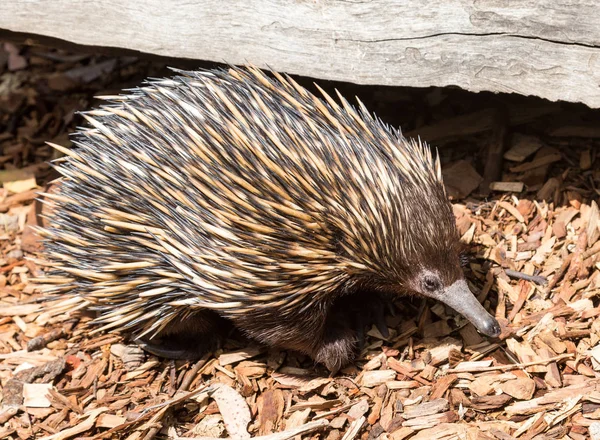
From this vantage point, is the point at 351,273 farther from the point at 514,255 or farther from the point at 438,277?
the point at 514,255

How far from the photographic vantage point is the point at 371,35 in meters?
3.81

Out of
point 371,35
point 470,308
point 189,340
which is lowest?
point 189,340

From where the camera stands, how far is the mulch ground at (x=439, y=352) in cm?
343

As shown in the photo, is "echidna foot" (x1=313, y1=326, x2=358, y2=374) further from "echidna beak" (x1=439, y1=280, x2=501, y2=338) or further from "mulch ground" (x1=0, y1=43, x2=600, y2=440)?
"echidna beak" (x1=439, y1=280, x2=501, y2=338)

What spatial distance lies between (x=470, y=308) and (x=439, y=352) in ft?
1.77

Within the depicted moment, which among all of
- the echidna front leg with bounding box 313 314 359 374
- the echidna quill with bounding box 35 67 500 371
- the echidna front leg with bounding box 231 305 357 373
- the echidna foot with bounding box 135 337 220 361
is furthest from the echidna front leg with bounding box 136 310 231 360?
the echidna front leg with bounding box 313 314 359 374

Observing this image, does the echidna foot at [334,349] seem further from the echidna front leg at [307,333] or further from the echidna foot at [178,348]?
the echidna foot at [178,348]

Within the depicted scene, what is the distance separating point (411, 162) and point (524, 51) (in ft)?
2.73

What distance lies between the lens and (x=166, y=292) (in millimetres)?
3516

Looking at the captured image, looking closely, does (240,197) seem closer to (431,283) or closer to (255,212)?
(255,212)

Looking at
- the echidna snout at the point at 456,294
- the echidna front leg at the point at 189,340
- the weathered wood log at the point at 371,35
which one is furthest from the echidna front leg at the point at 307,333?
the weathered wood log at the point at 371,35

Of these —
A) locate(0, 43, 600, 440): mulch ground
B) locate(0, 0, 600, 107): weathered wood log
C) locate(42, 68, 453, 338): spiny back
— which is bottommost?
locate(0, 43, 600, 440): mulch ground

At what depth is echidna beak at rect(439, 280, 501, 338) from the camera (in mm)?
3166

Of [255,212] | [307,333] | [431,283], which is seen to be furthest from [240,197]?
[431,283]
